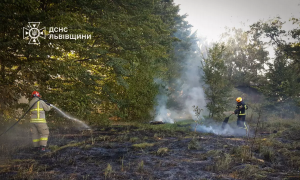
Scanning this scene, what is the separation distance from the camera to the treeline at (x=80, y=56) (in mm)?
7328

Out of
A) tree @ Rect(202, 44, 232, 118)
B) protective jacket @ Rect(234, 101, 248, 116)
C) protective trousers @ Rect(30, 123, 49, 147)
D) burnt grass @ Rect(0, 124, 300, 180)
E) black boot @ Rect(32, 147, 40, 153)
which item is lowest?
burnt grass @ Rect(0, 124, 300, 180)

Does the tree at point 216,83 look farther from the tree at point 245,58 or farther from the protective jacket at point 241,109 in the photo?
the tree at point 245,58

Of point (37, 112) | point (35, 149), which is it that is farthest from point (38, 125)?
point (35, 149)

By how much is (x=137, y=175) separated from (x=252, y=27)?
128ft

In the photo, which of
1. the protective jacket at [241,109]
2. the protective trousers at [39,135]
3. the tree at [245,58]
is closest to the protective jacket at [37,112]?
the protective trousers at [39,135]

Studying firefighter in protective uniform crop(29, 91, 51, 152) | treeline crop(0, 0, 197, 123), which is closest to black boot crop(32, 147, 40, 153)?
firefighter in protective uniform crop(29, 91, 51, 152)

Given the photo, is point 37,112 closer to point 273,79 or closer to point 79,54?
point 79,54

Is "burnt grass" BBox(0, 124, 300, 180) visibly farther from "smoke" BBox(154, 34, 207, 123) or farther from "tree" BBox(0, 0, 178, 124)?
"smoke" BBox(154, 34, 207, 123)

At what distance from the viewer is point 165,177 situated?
4504mm

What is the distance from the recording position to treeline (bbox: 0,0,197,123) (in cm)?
733

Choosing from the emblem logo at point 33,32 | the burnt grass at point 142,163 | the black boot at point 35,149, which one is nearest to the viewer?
the burnt grass at point 142,163

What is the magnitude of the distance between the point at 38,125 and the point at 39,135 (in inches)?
13.9

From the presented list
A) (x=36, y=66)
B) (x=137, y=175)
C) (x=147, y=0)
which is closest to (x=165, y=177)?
(x=137, y=175)

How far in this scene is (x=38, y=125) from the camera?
723 centimetres
